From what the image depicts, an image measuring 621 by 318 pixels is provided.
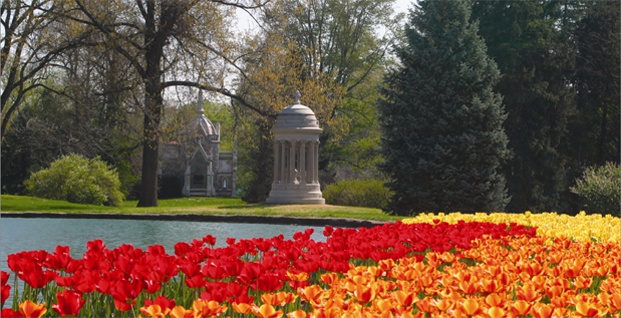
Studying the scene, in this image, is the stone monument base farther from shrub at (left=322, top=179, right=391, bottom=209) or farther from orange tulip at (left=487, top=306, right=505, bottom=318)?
orange tulip at (left=487, top=306, right=505, bottom=318)

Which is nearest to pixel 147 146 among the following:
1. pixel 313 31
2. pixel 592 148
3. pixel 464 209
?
pixel 464 209

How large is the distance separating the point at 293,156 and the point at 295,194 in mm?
1768

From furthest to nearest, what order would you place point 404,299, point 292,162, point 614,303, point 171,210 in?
point 292,162
point 171,210
point 614,303
point 404,299

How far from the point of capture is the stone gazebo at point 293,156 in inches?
1356

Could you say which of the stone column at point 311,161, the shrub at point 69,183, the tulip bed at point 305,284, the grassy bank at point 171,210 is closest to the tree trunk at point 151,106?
the grassy bank at point 171,210

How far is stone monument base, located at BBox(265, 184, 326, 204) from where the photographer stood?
1364 inches

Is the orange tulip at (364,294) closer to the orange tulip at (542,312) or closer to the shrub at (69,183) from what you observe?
the orange tulip at (542,312)

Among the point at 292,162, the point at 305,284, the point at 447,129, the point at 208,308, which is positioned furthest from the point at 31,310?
the point at 292,162

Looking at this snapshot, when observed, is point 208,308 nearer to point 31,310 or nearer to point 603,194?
point 31,310

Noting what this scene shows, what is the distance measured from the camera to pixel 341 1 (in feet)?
164

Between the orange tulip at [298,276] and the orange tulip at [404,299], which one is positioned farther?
the orange tulip at [298,276]

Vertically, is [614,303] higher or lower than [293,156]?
lower

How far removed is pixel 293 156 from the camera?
118 ft

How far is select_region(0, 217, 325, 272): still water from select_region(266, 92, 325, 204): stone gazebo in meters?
11.8
